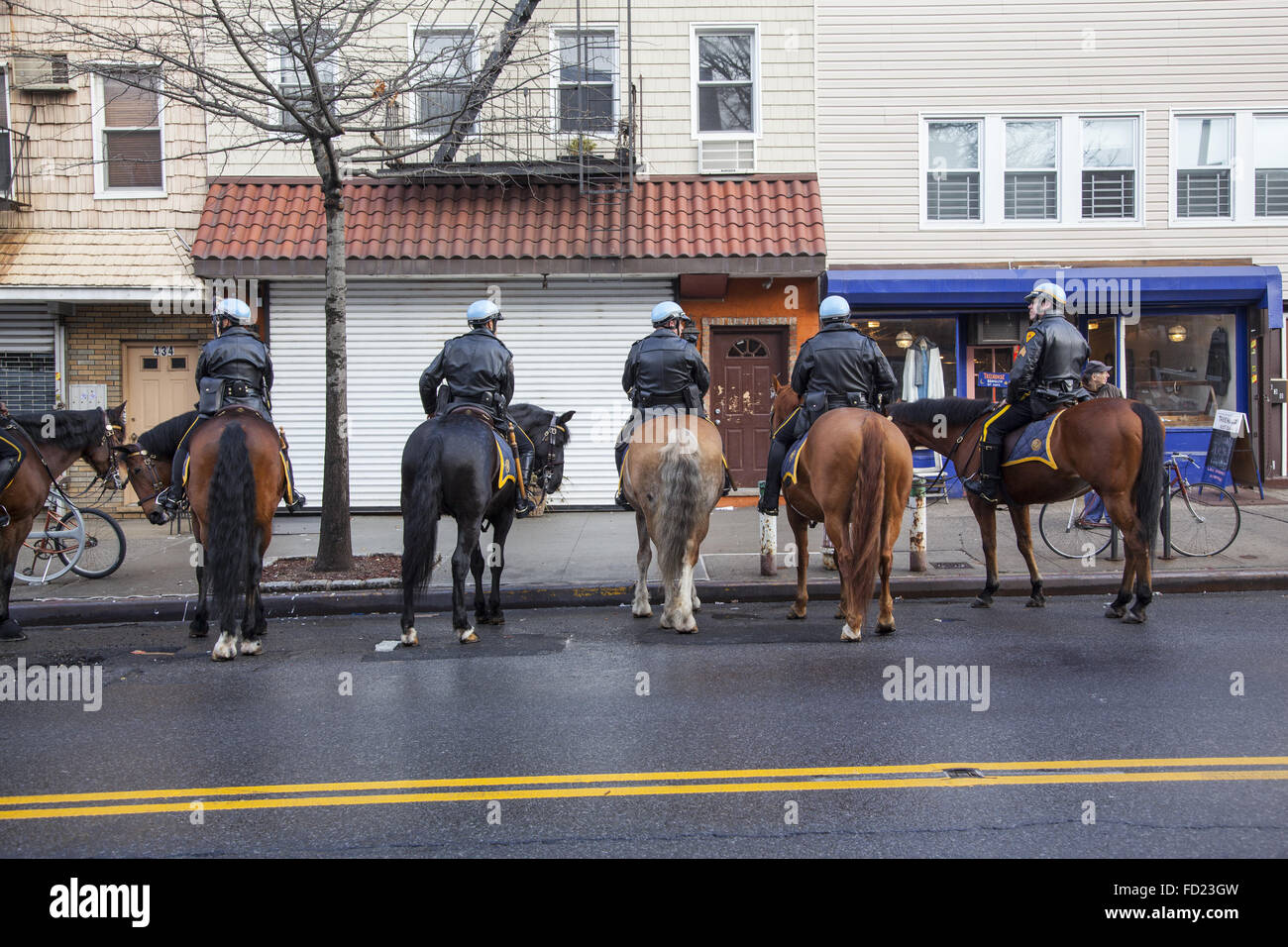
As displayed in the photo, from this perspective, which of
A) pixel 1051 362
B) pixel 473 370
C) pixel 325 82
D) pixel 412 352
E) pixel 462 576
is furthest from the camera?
pixel 412 352

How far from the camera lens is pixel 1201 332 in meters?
16.2

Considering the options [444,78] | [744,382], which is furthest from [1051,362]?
[744,382]

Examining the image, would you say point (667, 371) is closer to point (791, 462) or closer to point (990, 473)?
point (791, 462)

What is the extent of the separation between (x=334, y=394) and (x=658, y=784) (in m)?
7.24

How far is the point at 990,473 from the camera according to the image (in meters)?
9.36

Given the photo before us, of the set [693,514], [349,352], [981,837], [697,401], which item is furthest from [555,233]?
[981,837]

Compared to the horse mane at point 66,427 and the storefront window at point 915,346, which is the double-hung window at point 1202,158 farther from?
the horse mane at point 66,427

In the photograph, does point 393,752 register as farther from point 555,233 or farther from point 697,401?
point 555,233

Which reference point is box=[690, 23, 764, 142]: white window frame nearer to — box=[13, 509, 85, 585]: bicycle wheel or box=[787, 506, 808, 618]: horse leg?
box=[787, 506, 808, 618]: horse leg

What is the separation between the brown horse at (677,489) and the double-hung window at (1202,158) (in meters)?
11.0

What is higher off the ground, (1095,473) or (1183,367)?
(1183,367)

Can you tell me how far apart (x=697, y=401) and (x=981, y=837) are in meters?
5.20

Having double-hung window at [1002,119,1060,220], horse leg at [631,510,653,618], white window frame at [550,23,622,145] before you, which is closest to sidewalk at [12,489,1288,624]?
horse leg at [631,510,653,618]

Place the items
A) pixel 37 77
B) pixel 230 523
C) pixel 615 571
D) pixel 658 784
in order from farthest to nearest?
1. pixel 37 77
2. pixel 615 571
3. pixel 230 523
4. pixel 658 784
